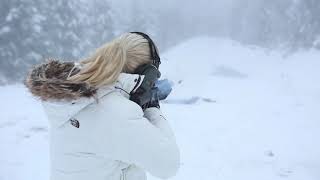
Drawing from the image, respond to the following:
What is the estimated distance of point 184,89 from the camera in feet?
80.7

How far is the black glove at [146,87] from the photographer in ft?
6.26

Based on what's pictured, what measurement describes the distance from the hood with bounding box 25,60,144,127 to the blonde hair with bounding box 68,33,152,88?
31 mm

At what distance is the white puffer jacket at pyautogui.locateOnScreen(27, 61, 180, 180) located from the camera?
5.80 feet

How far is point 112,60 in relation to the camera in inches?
70.6

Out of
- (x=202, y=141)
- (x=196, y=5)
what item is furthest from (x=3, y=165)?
(x=196, y=5)

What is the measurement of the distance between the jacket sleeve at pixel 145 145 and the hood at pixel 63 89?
0.12m

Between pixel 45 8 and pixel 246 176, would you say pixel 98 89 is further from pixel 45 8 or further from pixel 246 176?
pixel 45 8

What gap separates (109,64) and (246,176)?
686 centimetres

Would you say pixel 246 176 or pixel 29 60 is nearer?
pixel 246 176

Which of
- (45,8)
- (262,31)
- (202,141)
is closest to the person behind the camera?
(202,141)

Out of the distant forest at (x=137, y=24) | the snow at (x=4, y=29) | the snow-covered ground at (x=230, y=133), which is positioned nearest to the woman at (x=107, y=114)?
the snow-covered ground at (x=230, y=133)

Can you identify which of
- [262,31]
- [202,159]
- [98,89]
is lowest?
[262,31]

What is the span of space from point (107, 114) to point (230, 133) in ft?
32.8

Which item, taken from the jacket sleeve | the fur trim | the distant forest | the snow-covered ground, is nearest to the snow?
the distant forest
